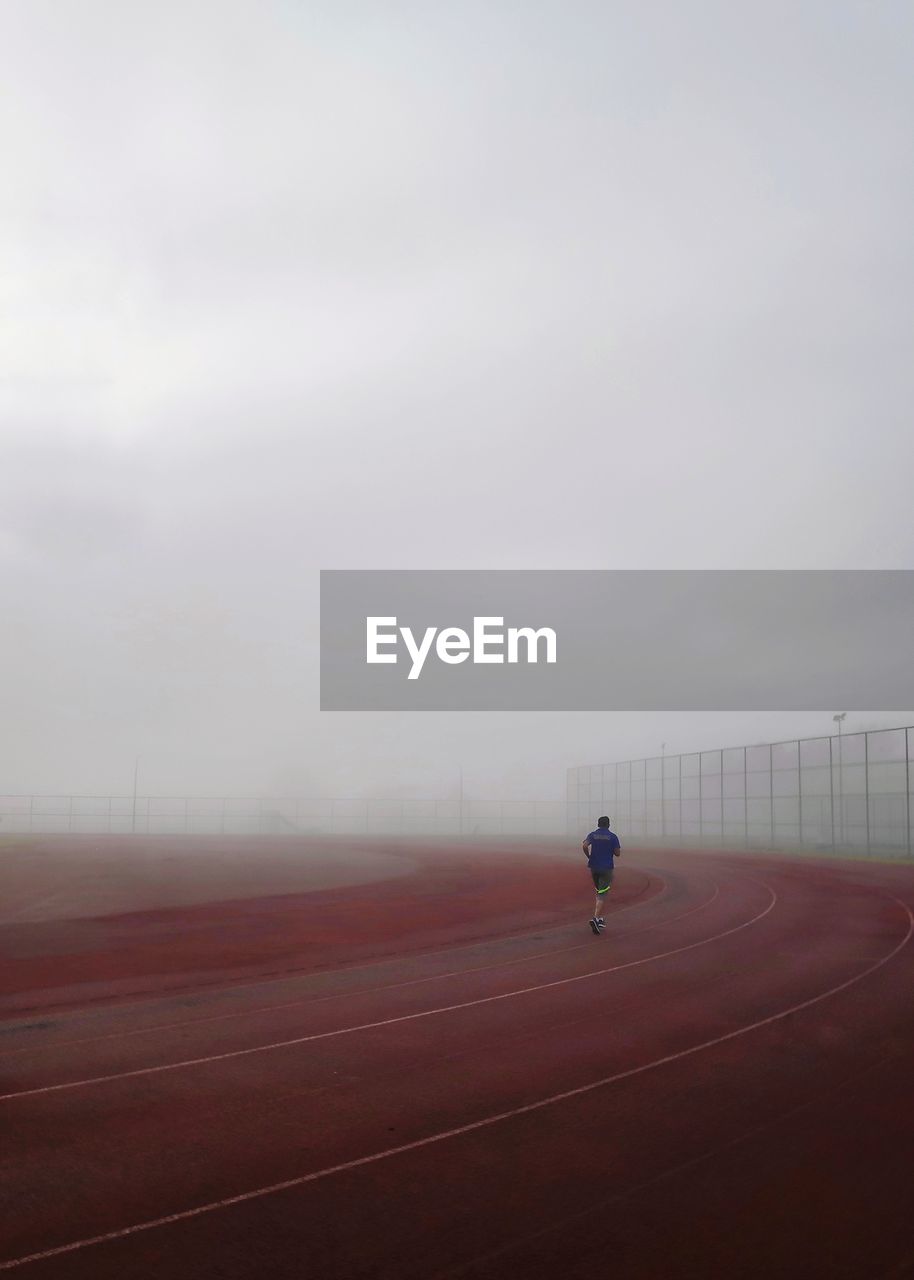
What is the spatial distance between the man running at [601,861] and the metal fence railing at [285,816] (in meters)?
67.9

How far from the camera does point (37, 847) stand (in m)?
51.4

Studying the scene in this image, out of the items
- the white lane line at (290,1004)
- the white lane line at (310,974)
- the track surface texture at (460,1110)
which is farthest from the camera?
the white lane line at (310,974)

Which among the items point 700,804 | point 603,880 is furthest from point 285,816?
point 603,880

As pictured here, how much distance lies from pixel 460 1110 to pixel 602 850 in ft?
33.8

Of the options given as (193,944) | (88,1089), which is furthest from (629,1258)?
(193,944)

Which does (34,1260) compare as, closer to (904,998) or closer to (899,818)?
(904,998)

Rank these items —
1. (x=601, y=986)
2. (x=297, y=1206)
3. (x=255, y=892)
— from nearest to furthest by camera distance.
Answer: (x=297, y=1206)
(x=601, y=986)
(x=255, y=892)

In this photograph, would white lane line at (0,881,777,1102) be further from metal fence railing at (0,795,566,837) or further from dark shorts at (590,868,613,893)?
metal fence railing at (0,795,566,837)

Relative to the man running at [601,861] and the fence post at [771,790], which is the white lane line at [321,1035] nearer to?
the man running at [601,861]

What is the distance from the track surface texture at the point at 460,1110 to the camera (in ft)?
17.9

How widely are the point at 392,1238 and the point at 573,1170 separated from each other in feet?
4.83

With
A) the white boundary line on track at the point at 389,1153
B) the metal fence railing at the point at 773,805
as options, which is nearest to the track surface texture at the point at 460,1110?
the white boundary line on track at the point at 389,1153

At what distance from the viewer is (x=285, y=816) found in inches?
3533

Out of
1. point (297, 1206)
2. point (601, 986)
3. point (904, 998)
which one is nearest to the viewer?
point (297, 1206)
